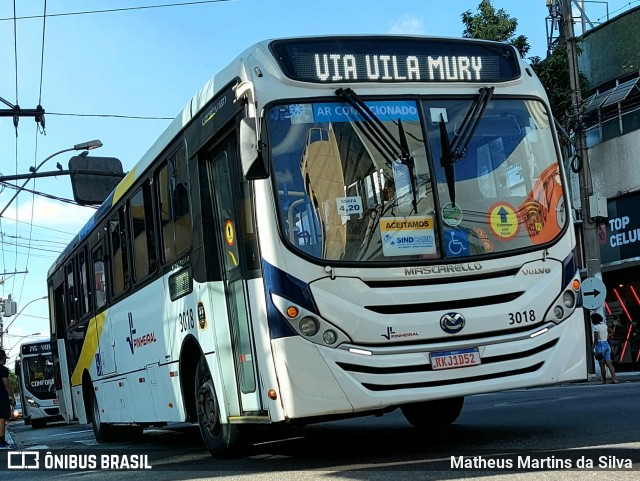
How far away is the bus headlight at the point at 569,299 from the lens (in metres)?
8.24

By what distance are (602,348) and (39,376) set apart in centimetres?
2499

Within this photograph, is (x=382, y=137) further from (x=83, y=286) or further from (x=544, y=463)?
(x=83, y=286)

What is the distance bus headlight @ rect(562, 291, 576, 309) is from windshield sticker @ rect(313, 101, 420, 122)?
187 cm

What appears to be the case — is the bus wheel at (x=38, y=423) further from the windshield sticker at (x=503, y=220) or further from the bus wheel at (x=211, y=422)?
the windshield sticker at (x=503, y=220)

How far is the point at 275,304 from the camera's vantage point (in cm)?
770

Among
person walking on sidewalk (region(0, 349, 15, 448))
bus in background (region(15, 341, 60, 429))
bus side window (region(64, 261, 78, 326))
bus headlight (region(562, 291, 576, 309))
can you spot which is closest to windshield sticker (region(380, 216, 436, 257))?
bus headlight (region(562, 291, 576, 309))

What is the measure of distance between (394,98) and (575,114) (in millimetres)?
17159

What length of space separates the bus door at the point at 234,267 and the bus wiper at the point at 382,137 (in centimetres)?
113

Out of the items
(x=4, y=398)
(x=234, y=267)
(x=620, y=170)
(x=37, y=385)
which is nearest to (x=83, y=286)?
(x=4, y=398)

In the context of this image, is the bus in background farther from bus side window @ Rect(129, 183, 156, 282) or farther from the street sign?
bus side window @ Rect(129, 183, 156, 282)

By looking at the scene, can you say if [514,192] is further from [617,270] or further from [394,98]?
[617,270]

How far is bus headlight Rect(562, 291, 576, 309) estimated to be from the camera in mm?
8242

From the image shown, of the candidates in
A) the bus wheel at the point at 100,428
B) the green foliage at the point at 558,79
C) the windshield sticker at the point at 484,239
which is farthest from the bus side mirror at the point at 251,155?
the green foliage at the point at 558,79

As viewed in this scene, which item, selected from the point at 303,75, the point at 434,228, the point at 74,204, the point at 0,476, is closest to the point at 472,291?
the point at 434,228
